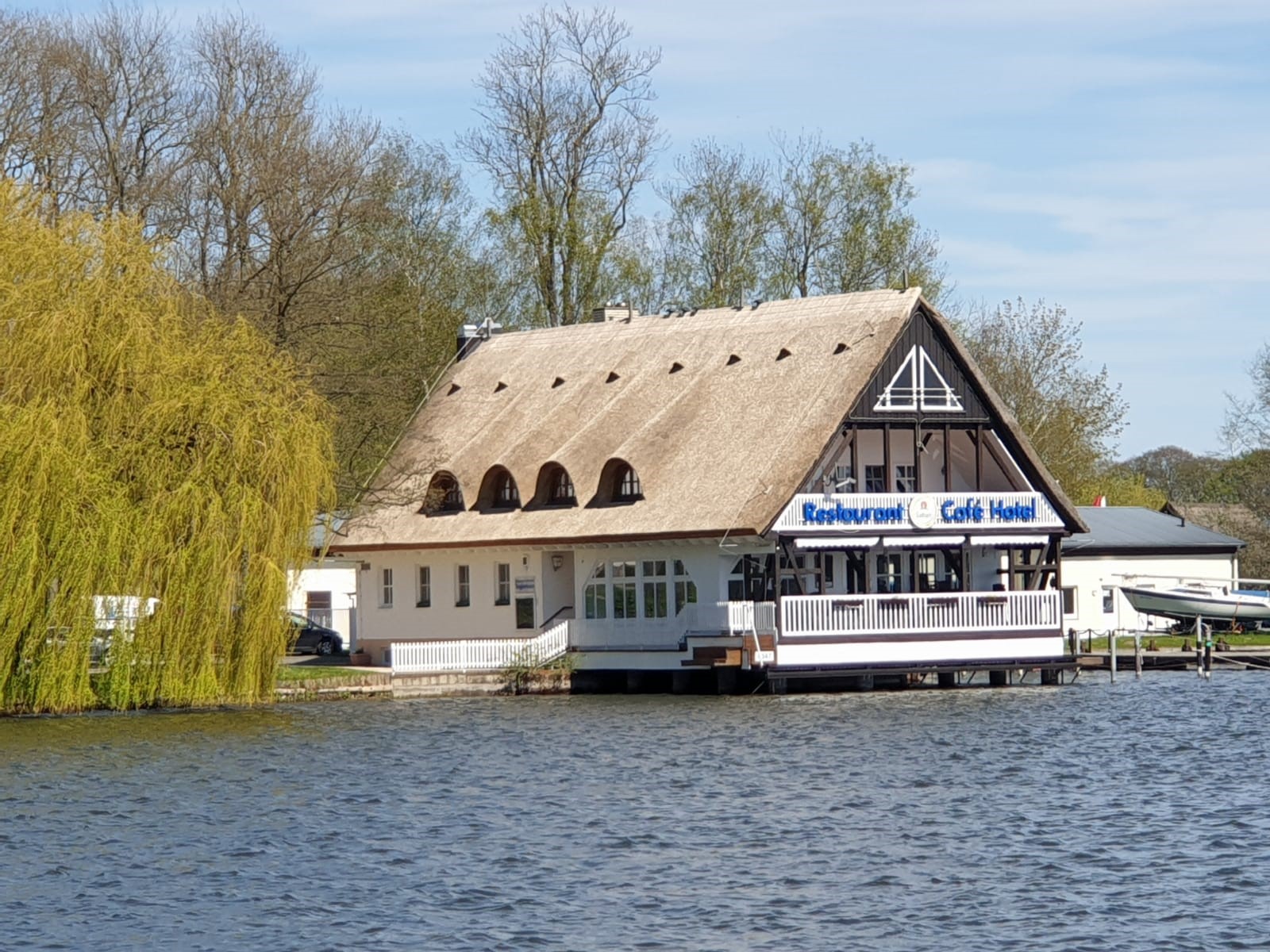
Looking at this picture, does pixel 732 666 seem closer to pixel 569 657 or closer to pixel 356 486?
pixel 569 657

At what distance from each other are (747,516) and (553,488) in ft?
27.6

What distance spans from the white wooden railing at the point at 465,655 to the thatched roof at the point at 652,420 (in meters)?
3.08

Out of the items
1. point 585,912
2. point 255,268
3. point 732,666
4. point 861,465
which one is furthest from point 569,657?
point 585,912

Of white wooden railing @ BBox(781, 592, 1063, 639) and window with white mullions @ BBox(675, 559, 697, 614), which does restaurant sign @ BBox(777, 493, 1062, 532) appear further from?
window with white mullions @ BBox(675, 559, 697, 614)

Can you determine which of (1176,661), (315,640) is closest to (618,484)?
(1176,661)

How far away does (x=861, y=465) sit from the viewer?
54312 millimetres

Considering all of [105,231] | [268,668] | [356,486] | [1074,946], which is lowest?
[1074,946]

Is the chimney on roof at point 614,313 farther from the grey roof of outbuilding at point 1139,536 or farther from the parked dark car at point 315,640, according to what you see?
the grey roof of outbuilding at point 1139,536

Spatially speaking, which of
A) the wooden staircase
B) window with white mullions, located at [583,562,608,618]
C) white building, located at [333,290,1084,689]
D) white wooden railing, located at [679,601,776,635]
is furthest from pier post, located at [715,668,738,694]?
window with white mullions, located at [583,562,608,618]

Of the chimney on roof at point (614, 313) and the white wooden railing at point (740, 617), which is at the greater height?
the chimney on roof at point (614, 313)

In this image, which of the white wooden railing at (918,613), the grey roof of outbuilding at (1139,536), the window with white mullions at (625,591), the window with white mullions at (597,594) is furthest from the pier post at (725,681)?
the grey roof of outbuilding at (1139,536)

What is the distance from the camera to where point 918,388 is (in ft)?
174

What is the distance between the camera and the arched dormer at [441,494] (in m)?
59.2

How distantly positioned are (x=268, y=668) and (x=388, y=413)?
19.8 m
